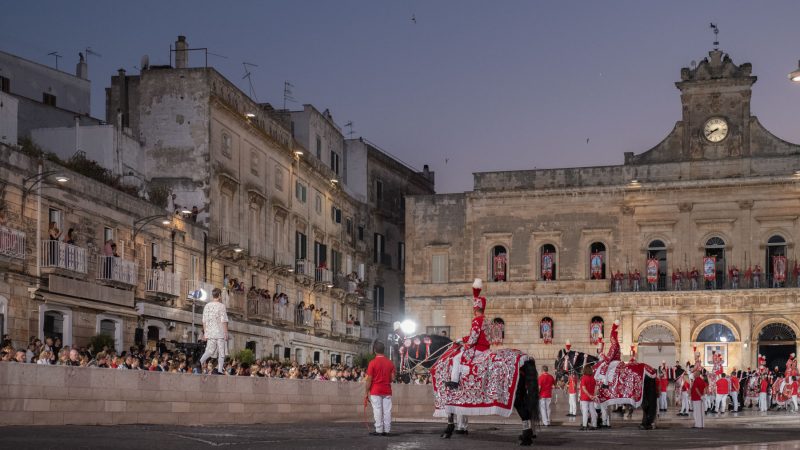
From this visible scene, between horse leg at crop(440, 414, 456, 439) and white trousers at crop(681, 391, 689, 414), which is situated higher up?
horse leg at crop(440, 414, 456, 439)

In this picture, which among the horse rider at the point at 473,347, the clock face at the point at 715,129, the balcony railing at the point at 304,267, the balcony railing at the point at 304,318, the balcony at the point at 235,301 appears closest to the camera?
the horse rider at the point at 473,347

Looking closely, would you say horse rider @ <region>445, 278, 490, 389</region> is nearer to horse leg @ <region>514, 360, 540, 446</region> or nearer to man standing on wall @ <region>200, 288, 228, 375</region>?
horse leg @ <region>514, 360, 540, 446</region>

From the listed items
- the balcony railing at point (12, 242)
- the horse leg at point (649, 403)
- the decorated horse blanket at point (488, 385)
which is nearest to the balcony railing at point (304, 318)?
the balcony railing at point (12, 242)

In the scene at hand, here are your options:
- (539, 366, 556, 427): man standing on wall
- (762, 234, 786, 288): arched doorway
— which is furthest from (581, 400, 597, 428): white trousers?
(762, 234, 786, 288): arched doorway

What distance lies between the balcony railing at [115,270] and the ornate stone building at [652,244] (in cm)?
2898

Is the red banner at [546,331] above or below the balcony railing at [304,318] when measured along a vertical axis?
below

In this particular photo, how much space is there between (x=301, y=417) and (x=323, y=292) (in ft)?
93.8

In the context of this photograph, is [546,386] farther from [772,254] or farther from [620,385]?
[772,254]

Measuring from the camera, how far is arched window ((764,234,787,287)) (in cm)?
5575

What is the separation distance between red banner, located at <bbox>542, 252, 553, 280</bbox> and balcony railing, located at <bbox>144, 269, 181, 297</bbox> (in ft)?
86.3

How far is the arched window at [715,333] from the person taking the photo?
5662cm

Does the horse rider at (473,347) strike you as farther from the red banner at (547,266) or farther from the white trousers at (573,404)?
the red banner at (547,266)

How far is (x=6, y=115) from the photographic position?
3180 cm

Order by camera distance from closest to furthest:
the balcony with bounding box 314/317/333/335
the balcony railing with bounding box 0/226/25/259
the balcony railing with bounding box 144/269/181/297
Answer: the balcony railing with bounding box 0/226/25/259
the balcony railing with bounding box 144/269/181/297
the balcony with bounding box 314/317/333/335
